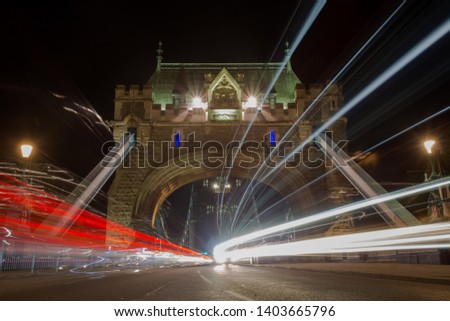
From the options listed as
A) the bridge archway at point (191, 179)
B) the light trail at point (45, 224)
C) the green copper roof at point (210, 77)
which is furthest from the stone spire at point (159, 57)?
the light trail at point (45, 224)

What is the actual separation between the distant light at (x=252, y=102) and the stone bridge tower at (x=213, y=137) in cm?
8

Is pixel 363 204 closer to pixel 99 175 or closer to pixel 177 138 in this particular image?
pixel 177 138

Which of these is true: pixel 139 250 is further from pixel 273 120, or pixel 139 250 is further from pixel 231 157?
pixel 273 120

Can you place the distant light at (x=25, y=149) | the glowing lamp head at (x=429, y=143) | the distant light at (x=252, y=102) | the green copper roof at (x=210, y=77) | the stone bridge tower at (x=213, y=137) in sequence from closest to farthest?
the glowing lamp head at (x=429, y=143) → the distant light at (x=25, y=149) → the stone bridge tower at (x=213, y=137) → the distant light at (x=252, y=102) → the green copper roof at (x=210, y=77)

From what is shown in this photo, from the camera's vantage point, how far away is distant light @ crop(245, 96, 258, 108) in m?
34.8

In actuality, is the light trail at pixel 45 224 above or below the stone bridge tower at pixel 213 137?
below

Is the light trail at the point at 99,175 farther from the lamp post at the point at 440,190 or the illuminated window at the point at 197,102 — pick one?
the lamp post at the point at 440,190

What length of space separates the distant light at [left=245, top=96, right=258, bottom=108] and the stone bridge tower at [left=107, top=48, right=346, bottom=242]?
0.26ft

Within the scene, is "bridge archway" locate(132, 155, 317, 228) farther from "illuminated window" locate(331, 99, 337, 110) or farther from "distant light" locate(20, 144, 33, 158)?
"distant light" locate(20, 144, 33, 158)

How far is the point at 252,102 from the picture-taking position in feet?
115

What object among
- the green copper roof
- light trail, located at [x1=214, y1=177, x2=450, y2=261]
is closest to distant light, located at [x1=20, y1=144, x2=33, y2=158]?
light trail, located at [x1=214, y1=177, x2=450, y2=261]

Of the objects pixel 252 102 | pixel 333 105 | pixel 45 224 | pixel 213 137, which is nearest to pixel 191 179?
pixel 213 137

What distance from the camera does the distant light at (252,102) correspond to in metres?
34.8

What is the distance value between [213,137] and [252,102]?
13.7ft
